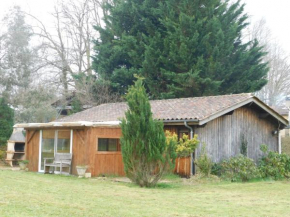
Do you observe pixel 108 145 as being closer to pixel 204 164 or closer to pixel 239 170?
pixel 204 164

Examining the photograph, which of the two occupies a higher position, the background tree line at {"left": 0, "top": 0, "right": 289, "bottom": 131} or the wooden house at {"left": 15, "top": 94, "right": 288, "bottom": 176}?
the background tree line at {"left": 0, "top": 0, "right": 289, "bottom": 131}

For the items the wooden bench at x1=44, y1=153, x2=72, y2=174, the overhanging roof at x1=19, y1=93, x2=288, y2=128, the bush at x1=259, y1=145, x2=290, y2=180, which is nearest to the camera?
the overhanging roof at x1=19, y1=93, x2=288, y2=128

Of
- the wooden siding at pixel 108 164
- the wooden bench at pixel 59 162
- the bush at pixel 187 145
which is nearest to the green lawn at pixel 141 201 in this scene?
the bush at pixel 187 145

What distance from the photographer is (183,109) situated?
717 inches

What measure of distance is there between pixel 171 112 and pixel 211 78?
918cm

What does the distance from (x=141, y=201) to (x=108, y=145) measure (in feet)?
23.9

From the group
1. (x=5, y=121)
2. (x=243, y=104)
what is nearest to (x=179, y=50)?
(x=243, y=104)

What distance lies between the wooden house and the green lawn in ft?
10.9

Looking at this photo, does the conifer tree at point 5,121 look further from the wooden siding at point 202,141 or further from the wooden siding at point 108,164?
the wooden siding at point 108,164

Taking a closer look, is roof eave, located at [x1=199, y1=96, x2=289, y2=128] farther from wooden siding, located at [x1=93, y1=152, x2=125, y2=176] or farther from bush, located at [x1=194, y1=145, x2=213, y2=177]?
wooden siding, located at [x1=93, y1=152, x2=125, y2=176]

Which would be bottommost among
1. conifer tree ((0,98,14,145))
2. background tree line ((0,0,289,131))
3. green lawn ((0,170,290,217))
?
green lawn ((0,170,290,217))

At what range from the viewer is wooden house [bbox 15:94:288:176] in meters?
16.6

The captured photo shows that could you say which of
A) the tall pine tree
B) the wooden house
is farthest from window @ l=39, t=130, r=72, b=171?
the tall pine tree

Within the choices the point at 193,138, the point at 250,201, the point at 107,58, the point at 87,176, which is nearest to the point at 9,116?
the point at 107,58
